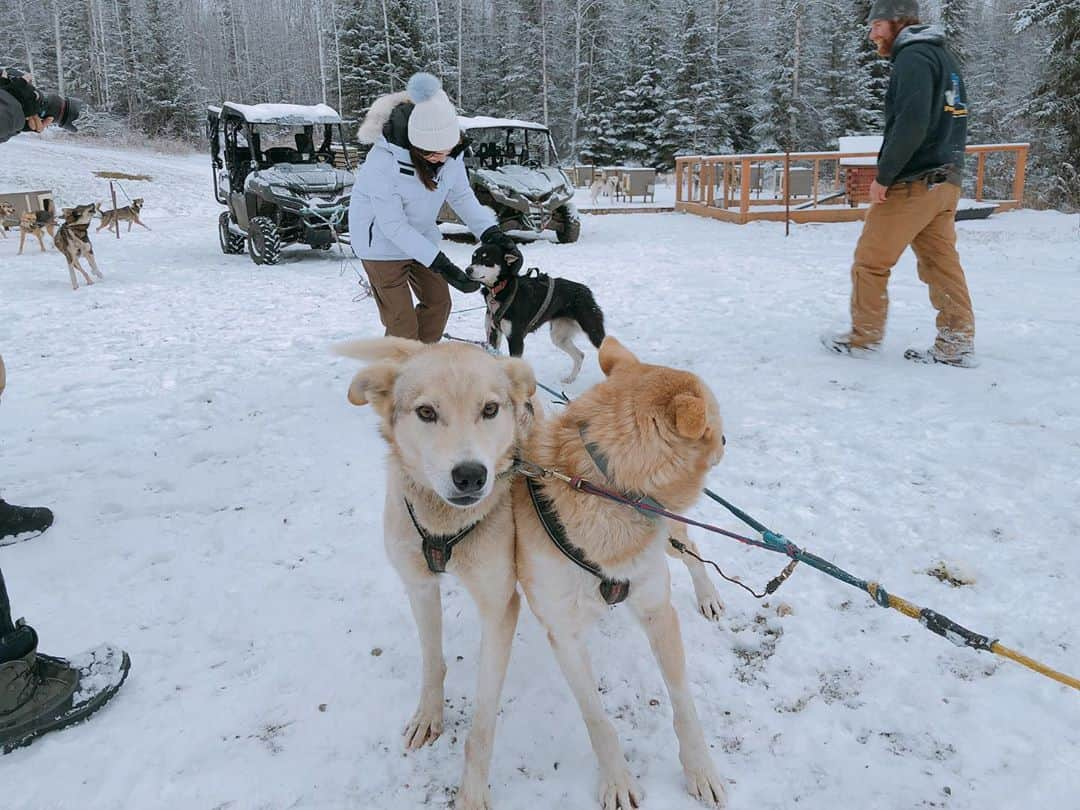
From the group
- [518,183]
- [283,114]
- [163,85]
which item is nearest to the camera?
[283,114]

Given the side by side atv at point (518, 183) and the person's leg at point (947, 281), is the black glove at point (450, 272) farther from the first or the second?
the side by side atv at point (518, 183)

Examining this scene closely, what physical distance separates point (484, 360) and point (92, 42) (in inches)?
2096

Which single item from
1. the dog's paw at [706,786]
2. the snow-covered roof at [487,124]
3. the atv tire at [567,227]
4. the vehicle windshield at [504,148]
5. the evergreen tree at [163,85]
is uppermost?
the evergreen tree at [163,85]

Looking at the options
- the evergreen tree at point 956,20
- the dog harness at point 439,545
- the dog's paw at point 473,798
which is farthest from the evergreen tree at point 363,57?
the dog's paw at point 473,798

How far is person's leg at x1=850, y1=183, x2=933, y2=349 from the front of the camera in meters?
4.48

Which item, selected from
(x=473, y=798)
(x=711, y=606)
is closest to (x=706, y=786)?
(x=473, y=798)

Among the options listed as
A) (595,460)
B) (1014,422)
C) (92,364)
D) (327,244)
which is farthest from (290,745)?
(327,244)

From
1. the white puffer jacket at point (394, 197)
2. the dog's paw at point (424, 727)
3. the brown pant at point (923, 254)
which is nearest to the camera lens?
the dog's paw at point (424, 727)

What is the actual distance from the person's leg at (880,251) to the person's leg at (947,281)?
0.15 meters

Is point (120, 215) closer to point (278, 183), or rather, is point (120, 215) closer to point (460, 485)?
point (278, 183)

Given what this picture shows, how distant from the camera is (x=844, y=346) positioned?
5.11m

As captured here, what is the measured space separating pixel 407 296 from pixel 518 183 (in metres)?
9.22

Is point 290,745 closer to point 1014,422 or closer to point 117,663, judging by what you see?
point 117,663

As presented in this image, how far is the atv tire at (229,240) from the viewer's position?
40.6ft
